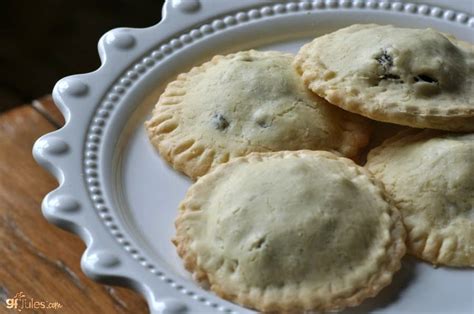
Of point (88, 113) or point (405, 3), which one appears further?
point (405, 3)

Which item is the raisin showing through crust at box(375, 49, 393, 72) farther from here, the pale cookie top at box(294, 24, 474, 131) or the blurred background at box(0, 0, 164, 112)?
the blurred background at box(0, 0, 164, 112)

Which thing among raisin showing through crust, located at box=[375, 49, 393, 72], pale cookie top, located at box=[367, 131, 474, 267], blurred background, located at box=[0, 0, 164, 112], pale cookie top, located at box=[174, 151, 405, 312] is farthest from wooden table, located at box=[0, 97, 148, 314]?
blurred background, located at box=[0, 0, 164, 112]

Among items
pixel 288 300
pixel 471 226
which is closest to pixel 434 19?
pixel 471 226

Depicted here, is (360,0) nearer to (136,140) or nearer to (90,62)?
(136,140)

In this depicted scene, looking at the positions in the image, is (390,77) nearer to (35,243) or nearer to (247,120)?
(247,120)

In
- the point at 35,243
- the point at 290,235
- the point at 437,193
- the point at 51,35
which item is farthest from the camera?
the point at 51,35

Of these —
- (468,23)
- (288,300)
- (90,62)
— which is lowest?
(90,62)

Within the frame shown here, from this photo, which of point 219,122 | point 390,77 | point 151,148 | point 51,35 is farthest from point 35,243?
point 51,35
